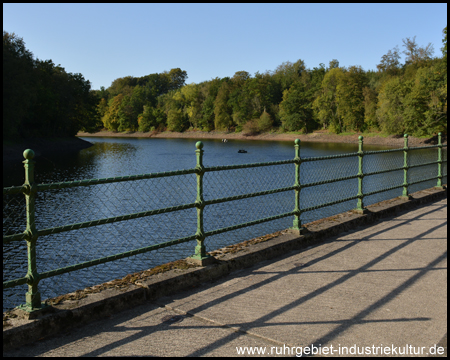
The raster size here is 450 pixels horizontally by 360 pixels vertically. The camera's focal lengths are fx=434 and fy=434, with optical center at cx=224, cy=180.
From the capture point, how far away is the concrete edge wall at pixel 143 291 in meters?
3.72

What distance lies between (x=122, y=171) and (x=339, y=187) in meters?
21.2

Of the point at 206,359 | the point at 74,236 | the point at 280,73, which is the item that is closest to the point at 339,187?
the point at 74,236

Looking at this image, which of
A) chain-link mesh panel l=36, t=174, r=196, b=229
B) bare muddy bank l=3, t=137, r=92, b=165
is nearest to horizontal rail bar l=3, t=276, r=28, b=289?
chain-link mesh panel l=36, t=174, r=196, b=229

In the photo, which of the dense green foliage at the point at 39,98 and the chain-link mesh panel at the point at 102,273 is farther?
the dense green foliage at the point at 39,98

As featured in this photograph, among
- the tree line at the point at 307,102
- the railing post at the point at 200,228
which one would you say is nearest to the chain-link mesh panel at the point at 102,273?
the railing post at the point at 200,228

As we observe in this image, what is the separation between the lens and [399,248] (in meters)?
6.54

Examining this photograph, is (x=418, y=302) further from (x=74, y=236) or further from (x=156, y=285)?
(x=74, y=236)

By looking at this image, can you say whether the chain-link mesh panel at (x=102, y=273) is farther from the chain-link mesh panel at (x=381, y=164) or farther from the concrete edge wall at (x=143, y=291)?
the chain-link mesh panel at (x=381, y=164)

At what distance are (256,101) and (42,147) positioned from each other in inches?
2671

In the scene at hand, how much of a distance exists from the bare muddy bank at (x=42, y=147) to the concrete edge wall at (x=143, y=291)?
151ft

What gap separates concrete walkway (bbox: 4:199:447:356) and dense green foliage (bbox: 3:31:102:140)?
49360mm

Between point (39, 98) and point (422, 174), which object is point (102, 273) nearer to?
point (422, 174)

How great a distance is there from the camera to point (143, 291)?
15.0ft

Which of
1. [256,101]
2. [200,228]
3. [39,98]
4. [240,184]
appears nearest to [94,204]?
[240,184]
